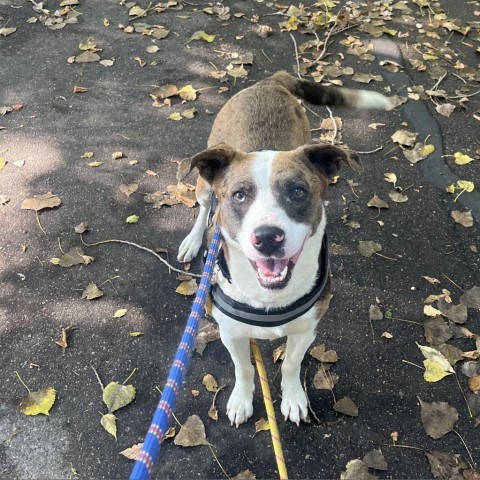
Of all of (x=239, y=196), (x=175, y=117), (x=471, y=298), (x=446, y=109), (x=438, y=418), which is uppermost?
(x=239, y=196)

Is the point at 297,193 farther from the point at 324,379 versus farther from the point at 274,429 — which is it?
the point at 324,379


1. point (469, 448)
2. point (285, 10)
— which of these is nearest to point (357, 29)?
point (285, 10)

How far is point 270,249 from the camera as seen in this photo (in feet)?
7.03

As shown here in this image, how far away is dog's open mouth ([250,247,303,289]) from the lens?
2277 mm

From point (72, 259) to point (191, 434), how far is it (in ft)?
5.88

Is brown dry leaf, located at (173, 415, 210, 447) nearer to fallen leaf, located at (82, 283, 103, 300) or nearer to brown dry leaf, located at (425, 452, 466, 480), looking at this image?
fallen leaf, located at (82, 283, 103, 300)

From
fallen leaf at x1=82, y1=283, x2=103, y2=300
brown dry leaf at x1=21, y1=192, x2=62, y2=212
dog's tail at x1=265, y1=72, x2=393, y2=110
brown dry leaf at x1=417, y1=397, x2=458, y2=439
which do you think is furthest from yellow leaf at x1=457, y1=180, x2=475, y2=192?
brown dry leaf at x1=21, y1=192, x2=62, y2=212

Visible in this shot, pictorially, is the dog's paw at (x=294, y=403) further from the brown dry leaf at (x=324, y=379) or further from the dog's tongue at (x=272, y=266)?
the dog's tongue at (x=272, y=266)

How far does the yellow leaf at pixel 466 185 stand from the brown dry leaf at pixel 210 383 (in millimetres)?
2980

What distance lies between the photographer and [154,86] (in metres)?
5.83

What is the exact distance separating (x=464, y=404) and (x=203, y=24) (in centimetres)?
585

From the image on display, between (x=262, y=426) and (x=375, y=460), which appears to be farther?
(x=262, y=426)

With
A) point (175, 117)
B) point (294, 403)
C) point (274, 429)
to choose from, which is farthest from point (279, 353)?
point (175, 117)

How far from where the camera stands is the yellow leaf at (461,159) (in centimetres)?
485
